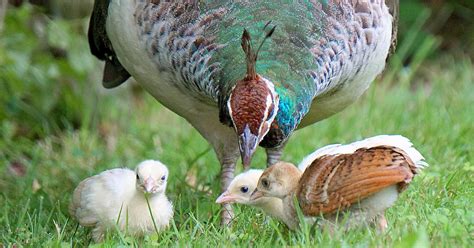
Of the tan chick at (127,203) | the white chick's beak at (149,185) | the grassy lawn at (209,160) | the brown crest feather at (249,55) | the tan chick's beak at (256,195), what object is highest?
A: the brown crest feather at (249,55)

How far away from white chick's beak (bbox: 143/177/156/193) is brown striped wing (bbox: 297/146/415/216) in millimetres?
Result: 617

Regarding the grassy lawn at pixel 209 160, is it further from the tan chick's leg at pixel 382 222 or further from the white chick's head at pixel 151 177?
the white chick's head at pixel 151 177

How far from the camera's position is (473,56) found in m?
8.91

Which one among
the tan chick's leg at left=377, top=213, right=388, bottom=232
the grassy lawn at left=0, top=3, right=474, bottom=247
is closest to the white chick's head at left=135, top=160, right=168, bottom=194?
the grassy lawn at left=0, top=3, right=474, bottom=247

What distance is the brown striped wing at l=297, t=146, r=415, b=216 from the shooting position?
386cm

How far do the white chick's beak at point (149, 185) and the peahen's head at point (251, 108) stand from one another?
1.55ft

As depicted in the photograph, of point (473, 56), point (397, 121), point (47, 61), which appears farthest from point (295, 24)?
point (473, 56)

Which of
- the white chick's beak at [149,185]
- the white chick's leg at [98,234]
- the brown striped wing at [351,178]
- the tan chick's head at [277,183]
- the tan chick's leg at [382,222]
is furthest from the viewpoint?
the white chick's leg at [98,234]

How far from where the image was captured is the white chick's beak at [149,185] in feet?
14.0

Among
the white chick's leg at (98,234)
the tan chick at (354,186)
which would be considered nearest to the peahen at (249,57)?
the tan chick at (354,186)

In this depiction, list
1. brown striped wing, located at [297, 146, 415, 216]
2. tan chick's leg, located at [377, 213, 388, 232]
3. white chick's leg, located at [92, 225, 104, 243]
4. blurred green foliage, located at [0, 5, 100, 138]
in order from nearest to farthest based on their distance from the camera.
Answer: brown striped wing, located at [297, 146, 415, 216] < tan chick's leg, located at [377, 213, 388, 232] < white chick's leg, located at [92, 225, 104, 243] < blurred green foliage, located at [0, 5, 100, 138]

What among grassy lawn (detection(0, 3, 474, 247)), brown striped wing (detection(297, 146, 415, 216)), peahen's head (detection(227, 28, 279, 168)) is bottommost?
grassy lawn (detection(0, 3, 474, 247))

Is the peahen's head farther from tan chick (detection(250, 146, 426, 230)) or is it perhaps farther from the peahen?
tan chick (detection(250, 146, 426, 230))

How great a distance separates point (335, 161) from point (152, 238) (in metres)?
0.78
